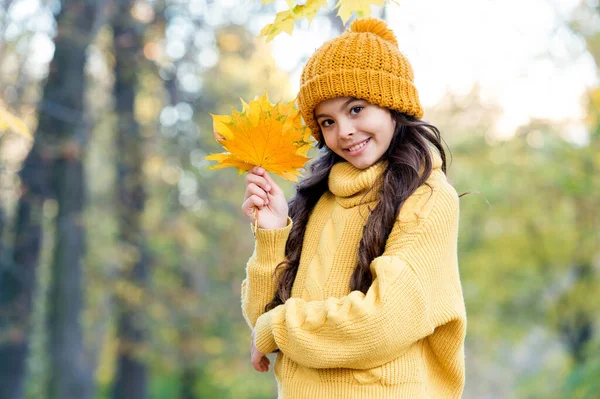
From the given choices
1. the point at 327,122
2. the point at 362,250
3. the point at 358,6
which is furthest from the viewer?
the point at 358,6

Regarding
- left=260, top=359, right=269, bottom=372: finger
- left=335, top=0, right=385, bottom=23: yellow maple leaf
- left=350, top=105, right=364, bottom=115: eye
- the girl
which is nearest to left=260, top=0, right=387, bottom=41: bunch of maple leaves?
left=335, top=0, right=385, bottom=23: yellow maple leaf

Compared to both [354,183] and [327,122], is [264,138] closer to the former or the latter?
[327,122]

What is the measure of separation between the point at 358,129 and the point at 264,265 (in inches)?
23.1

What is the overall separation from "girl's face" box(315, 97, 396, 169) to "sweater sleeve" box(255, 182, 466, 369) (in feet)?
0.88

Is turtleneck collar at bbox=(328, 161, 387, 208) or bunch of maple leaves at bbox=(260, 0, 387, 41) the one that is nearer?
turtleneck collar at bbox=(328, 161, 387, 208)

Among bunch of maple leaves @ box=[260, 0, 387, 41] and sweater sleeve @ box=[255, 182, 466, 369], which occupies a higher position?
bunch of maple leaves @ box=[260, 0, 387, 41]

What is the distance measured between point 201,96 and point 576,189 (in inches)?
239

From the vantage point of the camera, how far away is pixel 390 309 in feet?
7.00

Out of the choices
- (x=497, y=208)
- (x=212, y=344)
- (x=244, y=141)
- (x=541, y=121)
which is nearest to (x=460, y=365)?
(x=244, y=141)

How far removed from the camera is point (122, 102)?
11031 millimetres

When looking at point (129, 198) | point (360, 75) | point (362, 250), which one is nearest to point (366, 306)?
point (362, 250)

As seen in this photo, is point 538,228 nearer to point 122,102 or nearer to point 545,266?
point 545,266

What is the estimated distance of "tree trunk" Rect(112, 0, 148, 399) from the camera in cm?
931

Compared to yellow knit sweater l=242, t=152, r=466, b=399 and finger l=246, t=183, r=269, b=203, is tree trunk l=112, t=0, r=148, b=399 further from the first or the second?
yellow knit sweater l=242, t=152, r=466, b=399
